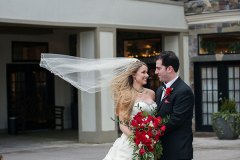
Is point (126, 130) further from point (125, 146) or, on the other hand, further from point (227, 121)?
point (227, 121)

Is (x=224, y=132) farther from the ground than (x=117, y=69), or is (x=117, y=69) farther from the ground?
(x=117, y=69)

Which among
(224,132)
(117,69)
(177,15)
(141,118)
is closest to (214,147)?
(224,132)

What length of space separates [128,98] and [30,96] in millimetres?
15478

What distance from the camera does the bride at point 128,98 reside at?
19.0 ft

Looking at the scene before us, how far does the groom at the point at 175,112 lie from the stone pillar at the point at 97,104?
10518 mm

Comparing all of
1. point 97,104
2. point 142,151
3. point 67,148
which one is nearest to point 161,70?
point 142,151

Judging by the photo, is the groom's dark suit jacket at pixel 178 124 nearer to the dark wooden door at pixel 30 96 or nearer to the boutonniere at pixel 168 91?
the boutonniere at pixel 168 91

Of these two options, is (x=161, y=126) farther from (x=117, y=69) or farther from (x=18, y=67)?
(x=18, y=67)

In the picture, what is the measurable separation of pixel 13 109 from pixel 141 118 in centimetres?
1553

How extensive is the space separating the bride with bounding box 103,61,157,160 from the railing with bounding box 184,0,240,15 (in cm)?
Result: 1266

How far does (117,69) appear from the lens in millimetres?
7516

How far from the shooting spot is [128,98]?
5.80m

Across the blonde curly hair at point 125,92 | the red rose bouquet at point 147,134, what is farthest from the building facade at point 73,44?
the red rose bouquet at point 147,134

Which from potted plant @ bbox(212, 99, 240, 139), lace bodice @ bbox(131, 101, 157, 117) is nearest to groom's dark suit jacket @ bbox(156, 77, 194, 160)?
lace bodice @ bbox(131, 101, 157, 117)
